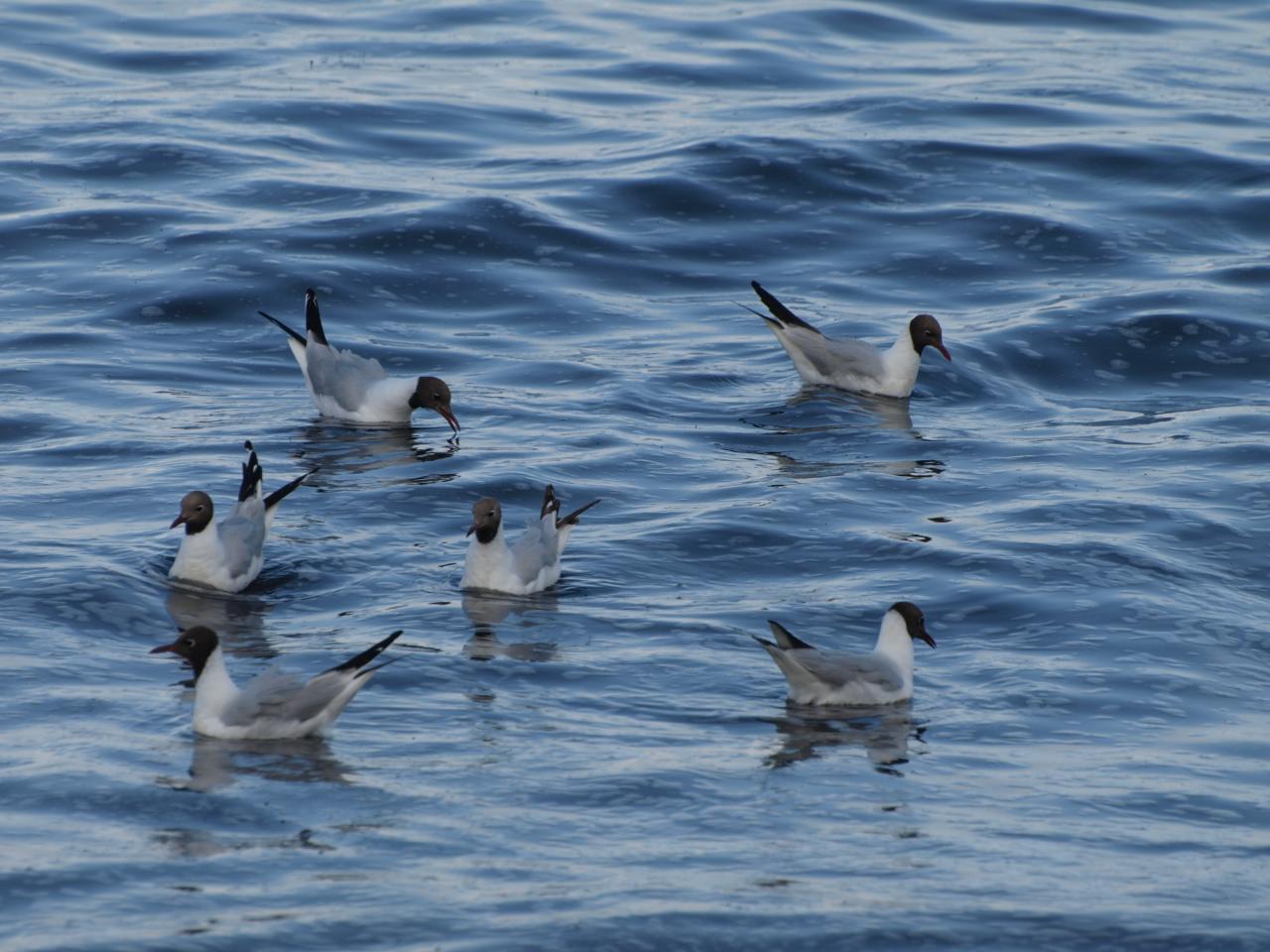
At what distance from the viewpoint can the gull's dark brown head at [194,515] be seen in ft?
45.5

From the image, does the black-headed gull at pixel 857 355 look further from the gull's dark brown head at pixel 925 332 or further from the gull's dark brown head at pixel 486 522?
the gull's dark brown head at pixel 486 522

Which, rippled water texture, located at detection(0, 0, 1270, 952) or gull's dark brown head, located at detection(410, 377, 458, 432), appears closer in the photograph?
rippled water texture, located at detection(0, 0, 1270, 952)

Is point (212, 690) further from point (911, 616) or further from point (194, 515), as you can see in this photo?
point (911, 616)

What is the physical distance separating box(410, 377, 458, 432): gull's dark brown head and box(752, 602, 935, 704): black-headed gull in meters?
6.76

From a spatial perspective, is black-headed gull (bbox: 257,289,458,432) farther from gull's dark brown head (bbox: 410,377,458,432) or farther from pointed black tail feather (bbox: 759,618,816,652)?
pointed black tail feather (bbox: 759,618,816,652)

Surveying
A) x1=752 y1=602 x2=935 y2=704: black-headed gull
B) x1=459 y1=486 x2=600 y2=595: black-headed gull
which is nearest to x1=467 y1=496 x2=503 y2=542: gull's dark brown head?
x1=459 y1=486 x2=600 y2=595: black-headed gull

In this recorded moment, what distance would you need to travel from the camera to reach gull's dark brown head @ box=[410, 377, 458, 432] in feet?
60.0

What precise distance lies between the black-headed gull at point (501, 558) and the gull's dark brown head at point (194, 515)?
6.01 ft

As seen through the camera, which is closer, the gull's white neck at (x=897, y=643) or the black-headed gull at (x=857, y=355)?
the gull's white neck at (x=897, y=643)

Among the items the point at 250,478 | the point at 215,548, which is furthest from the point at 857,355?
the point at 215,548

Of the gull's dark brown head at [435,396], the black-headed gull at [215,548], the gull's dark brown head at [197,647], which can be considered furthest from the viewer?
the gull's dark brown head at [435,396]

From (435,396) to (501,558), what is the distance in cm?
469

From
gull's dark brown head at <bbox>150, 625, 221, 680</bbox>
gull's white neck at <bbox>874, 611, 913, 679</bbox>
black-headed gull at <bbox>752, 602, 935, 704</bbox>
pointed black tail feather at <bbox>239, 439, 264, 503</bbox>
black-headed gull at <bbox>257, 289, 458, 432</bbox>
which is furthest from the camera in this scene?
black-headed gull at <bbox>257, 289, 458, 432</bbox>

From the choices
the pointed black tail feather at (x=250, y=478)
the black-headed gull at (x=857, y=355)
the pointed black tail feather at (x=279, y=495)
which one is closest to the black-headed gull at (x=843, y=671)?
the pointed black tail feather at (x=279, y=495)
